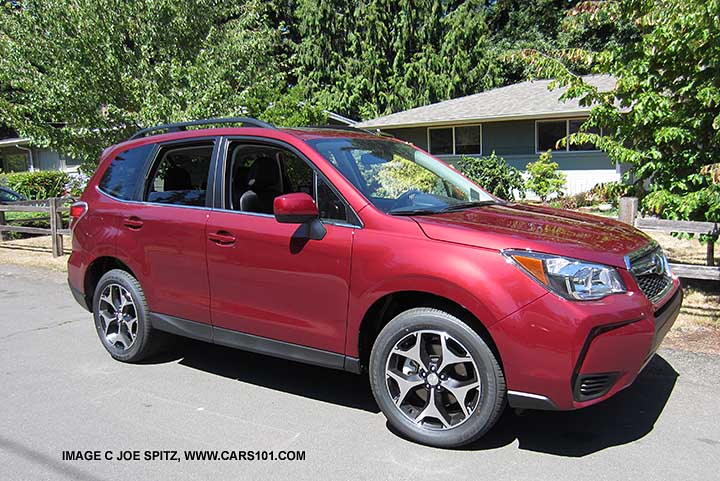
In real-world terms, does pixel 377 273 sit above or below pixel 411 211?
below

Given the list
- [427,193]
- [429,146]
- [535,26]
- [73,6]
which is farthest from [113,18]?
[535,26]

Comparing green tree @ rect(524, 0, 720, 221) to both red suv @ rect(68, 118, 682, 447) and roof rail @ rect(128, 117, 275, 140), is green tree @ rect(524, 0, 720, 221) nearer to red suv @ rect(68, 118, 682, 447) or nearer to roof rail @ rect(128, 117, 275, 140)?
red suv @ rect(68, 118, 682, 447)

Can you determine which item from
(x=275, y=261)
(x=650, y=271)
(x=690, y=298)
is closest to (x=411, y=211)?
(x=275, y=261)

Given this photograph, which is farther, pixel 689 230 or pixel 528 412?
pixel 689 230

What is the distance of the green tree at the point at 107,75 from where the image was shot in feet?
34.6

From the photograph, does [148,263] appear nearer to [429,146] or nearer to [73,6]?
[73,6]

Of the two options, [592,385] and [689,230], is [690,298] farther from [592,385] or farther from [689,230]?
[592,385]

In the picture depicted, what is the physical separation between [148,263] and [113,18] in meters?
7.76

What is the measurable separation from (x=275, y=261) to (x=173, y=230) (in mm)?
1060

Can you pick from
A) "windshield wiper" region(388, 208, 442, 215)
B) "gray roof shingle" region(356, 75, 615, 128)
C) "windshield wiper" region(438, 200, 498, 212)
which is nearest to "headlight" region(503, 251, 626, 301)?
"windshield wiper" region(388, 208, 442, 215)

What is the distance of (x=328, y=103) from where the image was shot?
Answer: 29.2 meters

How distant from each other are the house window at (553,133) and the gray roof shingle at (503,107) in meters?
0.65

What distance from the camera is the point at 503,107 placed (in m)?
19.7

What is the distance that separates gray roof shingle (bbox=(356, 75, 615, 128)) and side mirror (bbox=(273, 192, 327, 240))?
602 inches
